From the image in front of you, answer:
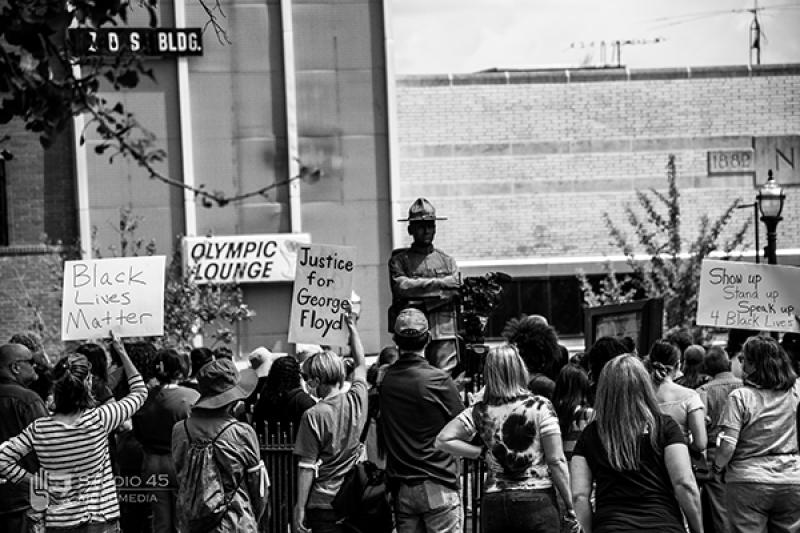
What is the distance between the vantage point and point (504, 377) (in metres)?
7.99

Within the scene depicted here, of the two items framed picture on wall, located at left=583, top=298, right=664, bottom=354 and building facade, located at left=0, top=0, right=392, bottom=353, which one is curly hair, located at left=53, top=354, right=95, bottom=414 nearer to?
framed picture on wall, located at left=583, top=298, right=664, bottom=354

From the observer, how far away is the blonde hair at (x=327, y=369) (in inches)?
369

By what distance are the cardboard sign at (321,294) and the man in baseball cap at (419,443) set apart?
1.50 metres

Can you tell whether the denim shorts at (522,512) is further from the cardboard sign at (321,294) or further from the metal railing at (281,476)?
the metal railing at (281,476)

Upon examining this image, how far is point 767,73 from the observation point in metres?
29.8

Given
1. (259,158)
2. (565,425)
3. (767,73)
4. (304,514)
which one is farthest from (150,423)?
(767,73)

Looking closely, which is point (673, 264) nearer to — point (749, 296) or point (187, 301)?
point (187, 301)

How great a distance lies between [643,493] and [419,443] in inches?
91.7

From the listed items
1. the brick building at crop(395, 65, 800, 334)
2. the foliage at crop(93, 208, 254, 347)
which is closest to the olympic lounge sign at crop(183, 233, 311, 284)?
the foliage at crop(93, 208, 254, 347)

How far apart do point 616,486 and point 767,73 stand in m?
24.3

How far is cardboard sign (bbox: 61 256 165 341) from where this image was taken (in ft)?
38.8

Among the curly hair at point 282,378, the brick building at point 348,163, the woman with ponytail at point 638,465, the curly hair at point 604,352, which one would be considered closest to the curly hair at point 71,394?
the curly hair at point 282,378

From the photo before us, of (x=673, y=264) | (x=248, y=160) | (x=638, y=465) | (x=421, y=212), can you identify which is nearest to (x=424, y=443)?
(x=638, y=465)

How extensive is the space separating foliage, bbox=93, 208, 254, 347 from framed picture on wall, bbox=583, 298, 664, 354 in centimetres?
1094
